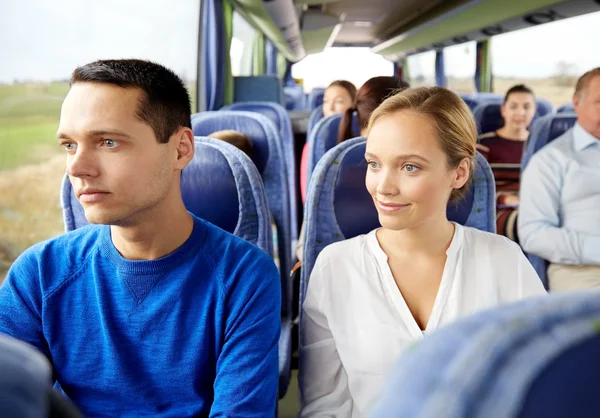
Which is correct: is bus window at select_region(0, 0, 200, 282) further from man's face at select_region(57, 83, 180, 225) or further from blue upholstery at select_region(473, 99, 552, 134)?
blue upholstery at select_region(473, 99, 552, 134)

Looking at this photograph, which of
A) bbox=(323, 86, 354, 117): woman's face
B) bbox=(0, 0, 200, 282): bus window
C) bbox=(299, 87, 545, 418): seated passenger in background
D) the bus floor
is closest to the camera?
bbox=(299, 87, 545, 418): seated passenger in background

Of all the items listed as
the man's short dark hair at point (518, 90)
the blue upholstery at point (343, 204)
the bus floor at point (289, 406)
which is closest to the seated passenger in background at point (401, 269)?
the blue upholstery at point (343, 204)

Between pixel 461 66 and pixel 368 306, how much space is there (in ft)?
32.5

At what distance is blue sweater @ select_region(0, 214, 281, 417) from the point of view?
3.74 ft

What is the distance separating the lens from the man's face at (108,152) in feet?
3.45

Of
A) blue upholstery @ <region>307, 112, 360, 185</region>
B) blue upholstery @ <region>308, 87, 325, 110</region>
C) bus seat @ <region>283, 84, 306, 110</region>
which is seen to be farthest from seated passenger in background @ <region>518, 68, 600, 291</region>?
bus seat @ <region>283, 84, 306, 110</region>

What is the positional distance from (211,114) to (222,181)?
1.34m

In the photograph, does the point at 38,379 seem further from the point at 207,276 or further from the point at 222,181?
the point at 222,181

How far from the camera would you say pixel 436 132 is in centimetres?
130

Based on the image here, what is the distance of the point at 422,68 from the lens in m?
14.2

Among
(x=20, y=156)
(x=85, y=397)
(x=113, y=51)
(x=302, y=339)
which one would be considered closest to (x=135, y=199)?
(x=85, y=397)

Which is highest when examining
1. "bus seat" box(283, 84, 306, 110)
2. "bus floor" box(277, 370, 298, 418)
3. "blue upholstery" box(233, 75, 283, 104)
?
"bus seat" box(283, 84, 306, 110)

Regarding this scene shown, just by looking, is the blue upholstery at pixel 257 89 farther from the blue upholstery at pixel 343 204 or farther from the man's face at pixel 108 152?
the man's face at pixel 108 152

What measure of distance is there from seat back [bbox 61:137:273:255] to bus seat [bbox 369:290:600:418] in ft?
4.27
